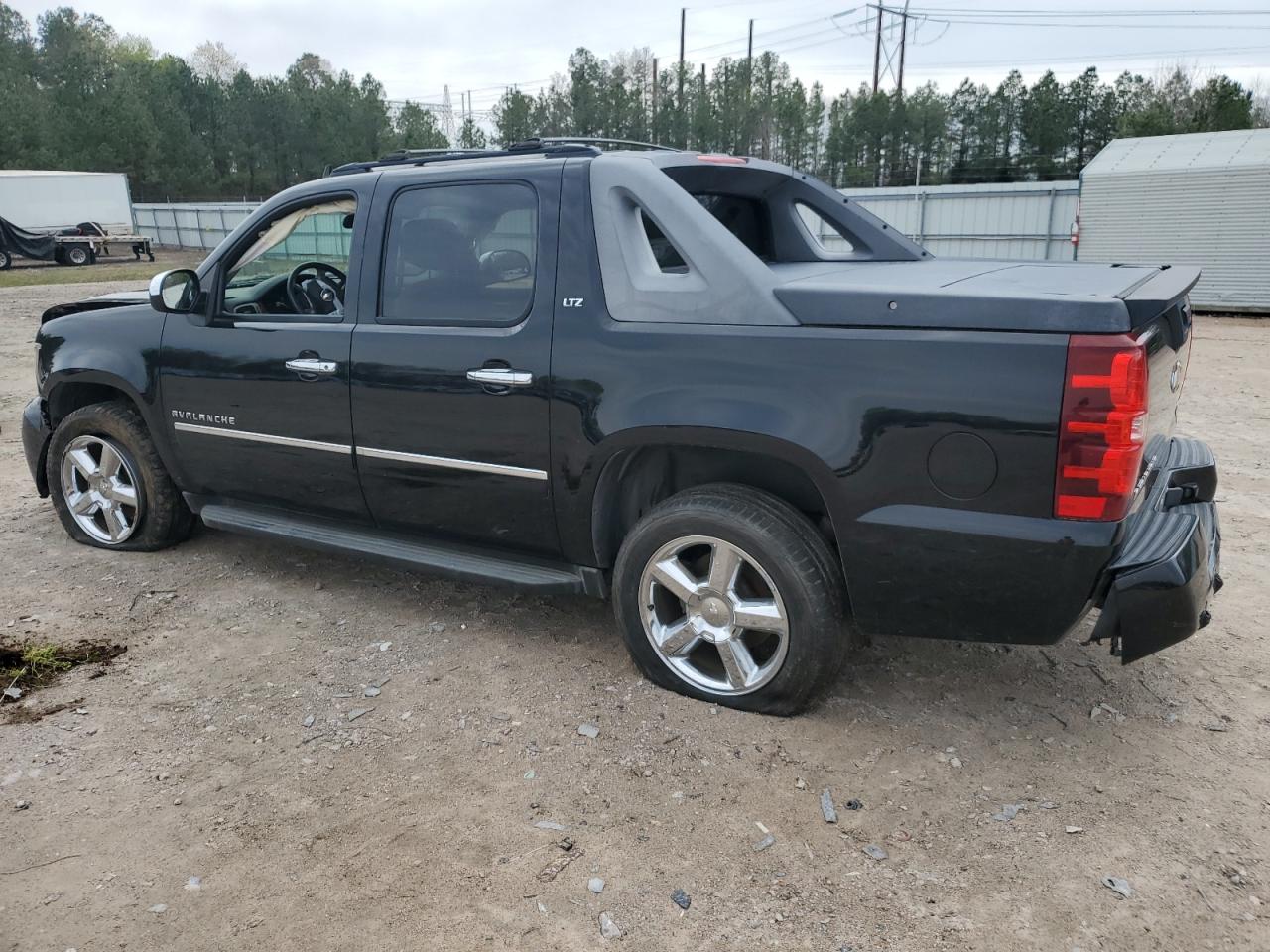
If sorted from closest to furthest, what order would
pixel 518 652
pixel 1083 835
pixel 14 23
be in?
pixel 1083 835 < pixel 518 652 < pixel 14 23

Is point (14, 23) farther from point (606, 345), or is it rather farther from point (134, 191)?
point (606, 345)

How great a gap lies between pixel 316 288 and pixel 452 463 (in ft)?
5.44

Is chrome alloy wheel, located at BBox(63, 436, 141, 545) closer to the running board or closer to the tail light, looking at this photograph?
the running board

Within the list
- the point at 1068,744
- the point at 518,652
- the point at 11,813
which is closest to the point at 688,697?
the point at 518,652

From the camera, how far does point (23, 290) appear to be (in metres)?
24.4

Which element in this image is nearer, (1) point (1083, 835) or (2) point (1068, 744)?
(1) point (1083, 835)

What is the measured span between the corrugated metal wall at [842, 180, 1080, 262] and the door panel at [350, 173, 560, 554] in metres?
14.8

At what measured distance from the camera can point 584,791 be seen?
3074 millimetres

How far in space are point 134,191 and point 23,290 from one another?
3850 cm

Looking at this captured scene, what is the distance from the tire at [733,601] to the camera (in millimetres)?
3219

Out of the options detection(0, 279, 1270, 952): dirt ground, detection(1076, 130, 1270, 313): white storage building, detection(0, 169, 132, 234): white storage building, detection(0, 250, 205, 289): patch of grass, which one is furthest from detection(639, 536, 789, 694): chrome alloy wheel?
detection(0, 169, 132, 234): white storage building

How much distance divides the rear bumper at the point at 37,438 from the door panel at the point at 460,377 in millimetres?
2369

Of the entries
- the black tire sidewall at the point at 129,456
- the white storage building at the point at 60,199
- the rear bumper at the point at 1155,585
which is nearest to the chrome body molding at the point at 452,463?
the black tire sidewall at the point at 129,456

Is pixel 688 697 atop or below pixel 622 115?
below
